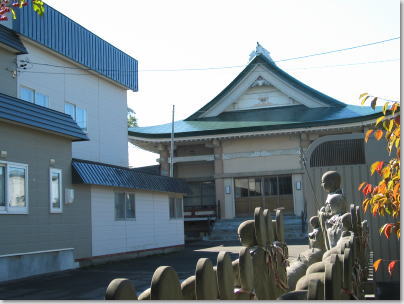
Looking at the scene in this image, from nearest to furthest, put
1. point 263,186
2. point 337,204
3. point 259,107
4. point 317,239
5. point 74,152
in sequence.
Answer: point 337,204, point 317,239, point 74,152, point 263,186, point 259,107

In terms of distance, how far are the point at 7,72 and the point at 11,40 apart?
2.49 ft

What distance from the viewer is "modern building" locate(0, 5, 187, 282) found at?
11227mm

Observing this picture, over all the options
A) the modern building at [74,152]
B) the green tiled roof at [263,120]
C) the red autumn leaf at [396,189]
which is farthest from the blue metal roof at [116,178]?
the red autumn leaf at [396,189]

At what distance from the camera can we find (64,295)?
27.5 feet

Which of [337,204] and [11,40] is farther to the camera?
[11,40]

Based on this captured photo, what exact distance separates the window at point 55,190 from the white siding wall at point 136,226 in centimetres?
146

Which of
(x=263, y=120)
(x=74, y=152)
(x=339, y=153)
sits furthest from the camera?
(x=263, y=120)

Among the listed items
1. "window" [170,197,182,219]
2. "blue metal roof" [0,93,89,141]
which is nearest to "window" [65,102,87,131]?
"blue metal roof" [0,93,89,141]

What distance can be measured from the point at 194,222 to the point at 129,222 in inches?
425

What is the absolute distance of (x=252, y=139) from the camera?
24.9 metres

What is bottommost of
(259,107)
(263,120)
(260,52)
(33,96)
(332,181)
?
(332,181)

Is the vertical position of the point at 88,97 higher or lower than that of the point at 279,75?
lower

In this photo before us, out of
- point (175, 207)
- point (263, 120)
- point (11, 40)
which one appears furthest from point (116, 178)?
point (263, 120)

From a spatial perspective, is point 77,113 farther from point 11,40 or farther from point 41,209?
point 41,209
